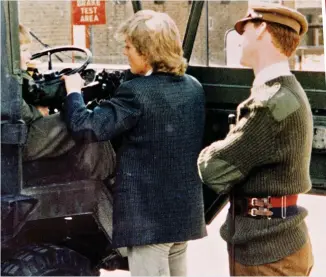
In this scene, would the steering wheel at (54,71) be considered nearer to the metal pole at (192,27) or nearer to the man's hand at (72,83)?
the man's hand at (72,83)

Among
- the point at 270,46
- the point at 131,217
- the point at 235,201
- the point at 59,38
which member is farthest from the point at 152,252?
the point at 59,38

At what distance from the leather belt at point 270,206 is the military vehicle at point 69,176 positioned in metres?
0.65

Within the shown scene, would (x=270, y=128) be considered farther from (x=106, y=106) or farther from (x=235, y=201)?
(x=106, y=106)

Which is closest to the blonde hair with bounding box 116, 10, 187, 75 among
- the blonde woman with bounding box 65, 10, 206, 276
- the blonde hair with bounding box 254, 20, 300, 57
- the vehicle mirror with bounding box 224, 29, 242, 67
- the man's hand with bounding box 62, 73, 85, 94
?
the blonde woman with bounding box 65, 10, 206, 276

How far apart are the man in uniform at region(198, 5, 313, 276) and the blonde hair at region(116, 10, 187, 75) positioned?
289 millimetres

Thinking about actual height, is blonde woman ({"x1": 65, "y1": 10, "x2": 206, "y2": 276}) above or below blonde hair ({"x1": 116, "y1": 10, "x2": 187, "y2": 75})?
below

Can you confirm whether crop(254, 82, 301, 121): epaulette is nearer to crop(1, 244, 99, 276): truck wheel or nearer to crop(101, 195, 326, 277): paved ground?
crop(1, 244, 99, 276): truck wheel

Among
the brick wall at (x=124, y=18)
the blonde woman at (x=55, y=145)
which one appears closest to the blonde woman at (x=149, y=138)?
the blonde woman at (x=55, y=145)

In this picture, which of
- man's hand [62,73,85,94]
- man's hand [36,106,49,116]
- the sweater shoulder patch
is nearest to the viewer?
the sweater shoulder patch

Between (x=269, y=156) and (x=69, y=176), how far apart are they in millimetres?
869

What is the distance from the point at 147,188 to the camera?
2.67m

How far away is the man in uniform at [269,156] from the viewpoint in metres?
2.40

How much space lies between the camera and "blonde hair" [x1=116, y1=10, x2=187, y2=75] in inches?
105

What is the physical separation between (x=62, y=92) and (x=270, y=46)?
2.81 ft
